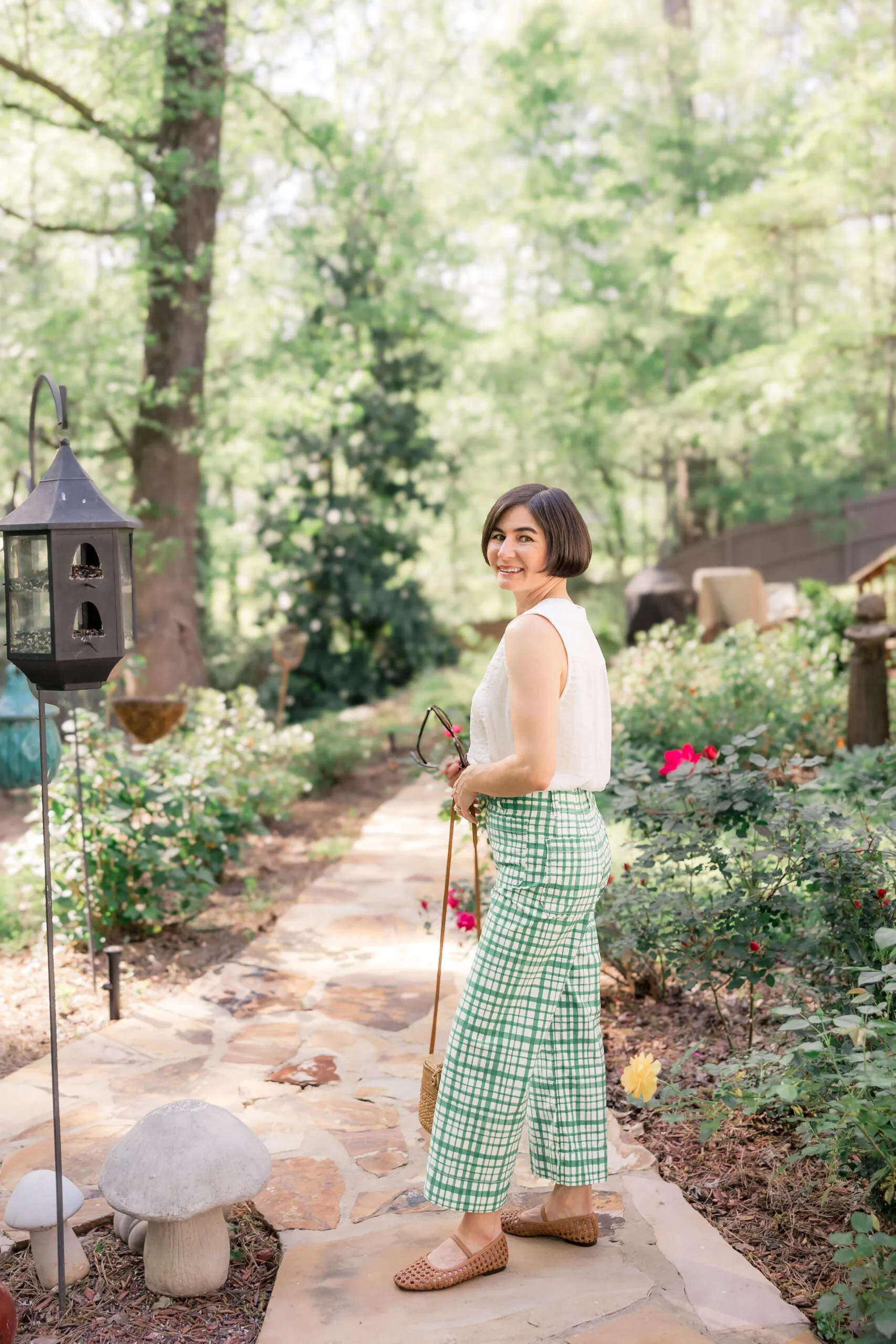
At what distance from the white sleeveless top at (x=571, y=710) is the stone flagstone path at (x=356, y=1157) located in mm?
1086

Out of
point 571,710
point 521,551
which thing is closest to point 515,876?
point 571,710

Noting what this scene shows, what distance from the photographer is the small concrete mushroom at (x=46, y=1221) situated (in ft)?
7.99

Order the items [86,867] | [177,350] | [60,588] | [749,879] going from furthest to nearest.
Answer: [177,350] → [86,867] → [749,879] → [60,588]

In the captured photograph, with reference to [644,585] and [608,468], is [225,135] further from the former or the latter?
[608,468]

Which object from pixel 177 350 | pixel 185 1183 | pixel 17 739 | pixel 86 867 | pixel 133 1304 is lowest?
pixel 133 1304

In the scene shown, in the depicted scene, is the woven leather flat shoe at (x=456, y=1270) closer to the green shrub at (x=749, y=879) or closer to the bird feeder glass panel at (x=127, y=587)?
the green shrub at (x=749, y=879)

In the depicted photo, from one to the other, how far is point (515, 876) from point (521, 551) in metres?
0.70

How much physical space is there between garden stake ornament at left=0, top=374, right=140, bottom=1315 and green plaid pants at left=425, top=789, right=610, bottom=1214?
2.93 ft

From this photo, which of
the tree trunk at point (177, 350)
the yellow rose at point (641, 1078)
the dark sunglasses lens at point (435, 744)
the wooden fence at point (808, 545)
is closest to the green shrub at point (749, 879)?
the yellow rose at point (641, 1078)

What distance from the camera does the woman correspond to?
2.41 m

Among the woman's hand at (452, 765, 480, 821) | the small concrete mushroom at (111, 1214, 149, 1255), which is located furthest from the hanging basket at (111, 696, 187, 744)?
the woman's hand at (452, 765, 480, 821)

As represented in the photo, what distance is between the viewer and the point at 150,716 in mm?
6785

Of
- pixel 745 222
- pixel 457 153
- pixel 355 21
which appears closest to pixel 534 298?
pixel 457 153

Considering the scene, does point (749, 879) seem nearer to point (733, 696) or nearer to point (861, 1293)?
point (861, 1293)
